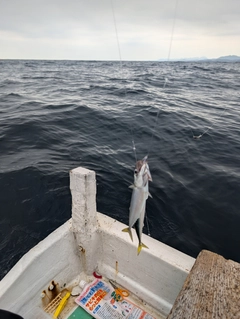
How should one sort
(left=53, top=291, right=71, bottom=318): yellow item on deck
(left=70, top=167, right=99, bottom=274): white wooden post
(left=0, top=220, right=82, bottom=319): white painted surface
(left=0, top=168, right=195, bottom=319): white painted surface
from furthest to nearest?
(left=53, top=291, right=71, bottom=318): yellow item on deck < (left=70, top=167, right=99, bottom=274): white wooden post < (left=0, top=168, right=195, bottom=319): white painted surface < (left=0, top=220, right=82, bottom=319): white painted surface

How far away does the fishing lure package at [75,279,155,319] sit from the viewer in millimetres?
3453

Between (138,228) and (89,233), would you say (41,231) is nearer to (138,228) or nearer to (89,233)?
(89,233)

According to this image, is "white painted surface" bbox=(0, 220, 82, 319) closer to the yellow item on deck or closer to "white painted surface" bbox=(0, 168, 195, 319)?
"white painted surface" bbox=(0, 168, 195, 319)

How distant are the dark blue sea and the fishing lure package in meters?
1.72

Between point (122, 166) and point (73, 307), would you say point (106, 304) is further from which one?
point (122, 166)

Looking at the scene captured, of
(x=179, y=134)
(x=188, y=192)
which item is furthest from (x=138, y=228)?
(x=179, y=134)

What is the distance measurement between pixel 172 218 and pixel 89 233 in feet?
9.42

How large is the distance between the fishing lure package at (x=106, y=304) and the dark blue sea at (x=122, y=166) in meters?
1.72

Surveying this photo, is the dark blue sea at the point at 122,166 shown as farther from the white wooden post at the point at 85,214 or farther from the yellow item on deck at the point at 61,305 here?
the white wooden post at the point at 85,214

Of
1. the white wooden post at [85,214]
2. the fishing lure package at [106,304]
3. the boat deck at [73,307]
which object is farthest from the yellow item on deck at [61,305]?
the white wooden post at [85,214]

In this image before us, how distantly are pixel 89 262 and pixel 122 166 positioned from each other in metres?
4.42

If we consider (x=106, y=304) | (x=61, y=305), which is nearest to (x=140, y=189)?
(x=106, y=304)

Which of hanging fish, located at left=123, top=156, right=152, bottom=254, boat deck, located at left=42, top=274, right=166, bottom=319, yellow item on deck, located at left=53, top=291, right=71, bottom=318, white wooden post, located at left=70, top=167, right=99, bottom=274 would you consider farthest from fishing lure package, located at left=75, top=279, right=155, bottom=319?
hanging fish, located at left=123, top=156, right=152, bottom=254

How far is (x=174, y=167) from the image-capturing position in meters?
8.07
